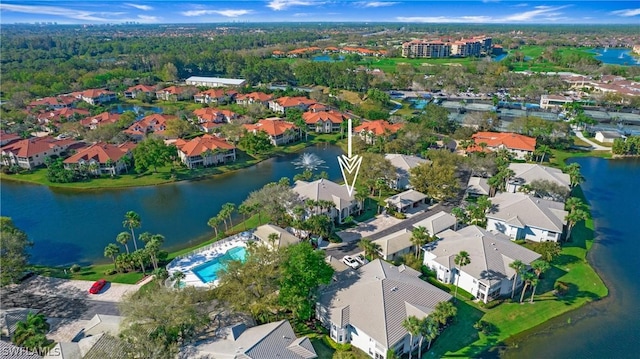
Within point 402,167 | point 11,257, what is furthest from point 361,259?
point 11,257

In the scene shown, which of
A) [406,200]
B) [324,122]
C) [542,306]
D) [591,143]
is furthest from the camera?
[324,122]

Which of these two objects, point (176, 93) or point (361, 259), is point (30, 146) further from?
point (361, 259)

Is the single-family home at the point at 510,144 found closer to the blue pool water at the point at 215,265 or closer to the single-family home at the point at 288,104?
the blue pool water at the point at 215,265

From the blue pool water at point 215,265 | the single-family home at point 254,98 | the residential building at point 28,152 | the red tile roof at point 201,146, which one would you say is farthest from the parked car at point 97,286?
the single-family home at point 254,98

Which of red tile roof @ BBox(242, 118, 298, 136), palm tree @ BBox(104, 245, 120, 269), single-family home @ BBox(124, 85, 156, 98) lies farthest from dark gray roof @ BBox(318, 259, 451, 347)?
single-family home @ BBox(124, 85, 156, 98)

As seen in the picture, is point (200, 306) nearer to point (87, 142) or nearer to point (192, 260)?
point (192, 260)

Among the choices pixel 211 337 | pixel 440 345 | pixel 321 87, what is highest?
pixel 321 87

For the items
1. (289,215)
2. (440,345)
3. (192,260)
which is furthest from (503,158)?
(192,260)

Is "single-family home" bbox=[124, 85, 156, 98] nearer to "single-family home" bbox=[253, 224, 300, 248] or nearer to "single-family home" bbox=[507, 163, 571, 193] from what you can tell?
"single-family home" bbox=[253, 224, 300, 248]
